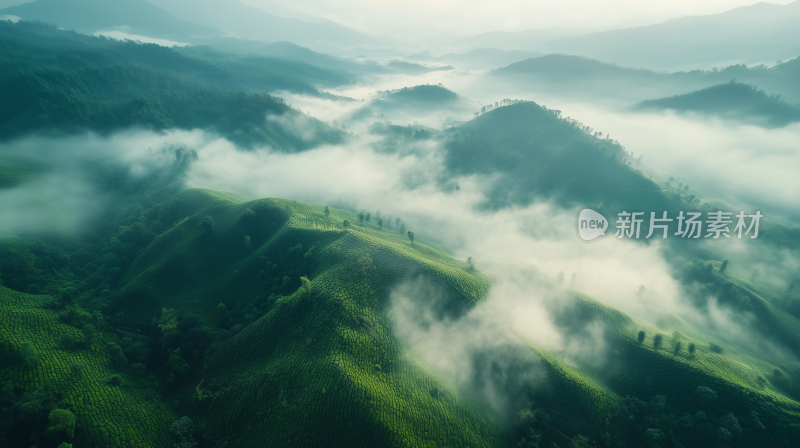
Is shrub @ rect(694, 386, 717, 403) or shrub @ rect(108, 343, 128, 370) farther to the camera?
shrub @ rect(694, 386, 717, 403)

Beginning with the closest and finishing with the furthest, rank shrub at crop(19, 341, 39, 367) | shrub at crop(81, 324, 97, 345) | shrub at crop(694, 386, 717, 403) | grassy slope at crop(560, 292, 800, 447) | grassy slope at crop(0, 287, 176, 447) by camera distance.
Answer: grassy slope at crop(0, 287, 176, 447), shrub at crop(19, 341, 39, 367), grassy slope at crop(560, 292, 800, 447), shrub at crop(694, 386, 717, 403), shrub at crop(81, 324, 97, 345)

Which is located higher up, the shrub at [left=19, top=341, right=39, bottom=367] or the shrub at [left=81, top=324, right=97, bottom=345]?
the shrub at [left=19, top=341, right=39, bottom=367]

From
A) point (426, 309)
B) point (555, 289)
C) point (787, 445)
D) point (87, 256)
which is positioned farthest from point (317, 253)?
point (787, 445)

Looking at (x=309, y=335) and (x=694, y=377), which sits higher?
(x=309, y=335)

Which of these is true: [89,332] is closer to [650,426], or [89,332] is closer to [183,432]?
[183,432]

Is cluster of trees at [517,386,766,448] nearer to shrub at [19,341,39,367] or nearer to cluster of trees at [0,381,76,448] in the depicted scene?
cluster of trees at [0,381,76,448]

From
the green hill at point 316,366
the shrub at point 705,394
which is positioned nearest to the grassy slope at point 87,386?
the green hill at point 316,366

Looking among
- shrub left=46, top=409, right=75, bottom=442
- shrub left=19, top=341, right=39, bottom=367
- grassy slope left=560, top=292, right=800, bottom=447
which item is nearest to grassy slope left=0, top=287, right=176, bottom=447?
shrub left=19, top=341, right=39, bottom=367

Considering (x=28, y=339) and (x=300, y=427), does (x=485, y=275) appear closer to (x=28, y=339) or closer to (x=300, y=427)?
(x=300, y=427)

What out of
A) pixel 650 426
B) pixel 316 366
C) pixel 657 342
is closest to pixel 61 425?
pixel 316 366
